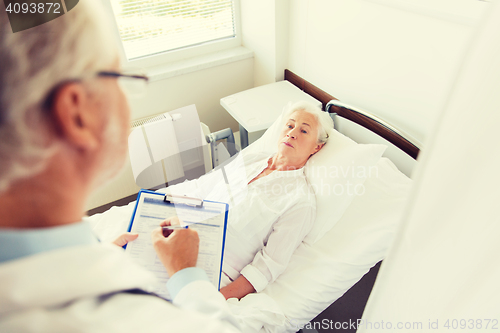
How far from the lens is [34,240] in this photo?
0.94 feet

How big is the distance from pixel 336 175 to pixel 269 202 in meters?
0.37

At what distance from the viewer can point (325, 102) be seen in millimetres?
2002

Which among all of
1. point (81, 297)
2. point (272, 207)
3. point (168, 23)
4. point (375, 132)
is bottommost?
point (272, 207)

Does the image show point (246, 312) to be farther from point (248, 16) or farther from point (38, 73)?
point (248, 16)

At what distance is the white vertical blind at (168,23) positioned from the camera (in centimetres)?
211

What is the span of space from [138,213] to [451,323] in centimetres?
96

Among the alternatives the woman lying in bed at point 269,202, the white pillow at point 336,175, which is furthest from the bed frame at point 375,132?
the woman lying in bed at point 269,202

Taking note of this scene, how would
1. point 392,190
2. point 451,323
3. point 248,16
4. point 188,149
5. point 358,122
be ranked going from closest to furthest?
point 451,323 < point 392,190 < point 358,122 < point 188,149 < point 248,16

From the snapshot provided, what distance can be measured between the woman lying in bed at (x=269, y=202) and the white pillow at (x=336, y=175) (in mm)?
45

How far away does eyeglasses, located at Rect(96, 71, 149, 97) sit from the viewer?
0.29 metres

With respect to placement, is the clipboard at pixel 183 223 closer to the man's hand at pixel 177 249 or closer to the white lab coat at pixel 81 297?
the man's hand at pixel 177 249

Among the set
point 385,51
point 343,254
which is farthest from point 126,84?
point 385,51

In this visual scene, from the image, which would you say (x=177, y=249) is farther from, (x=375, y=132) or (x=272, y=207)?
(x=375, y=132)

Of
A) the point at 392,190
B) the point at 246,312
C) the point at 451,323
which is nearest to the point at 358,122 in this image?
the point at 392,190
